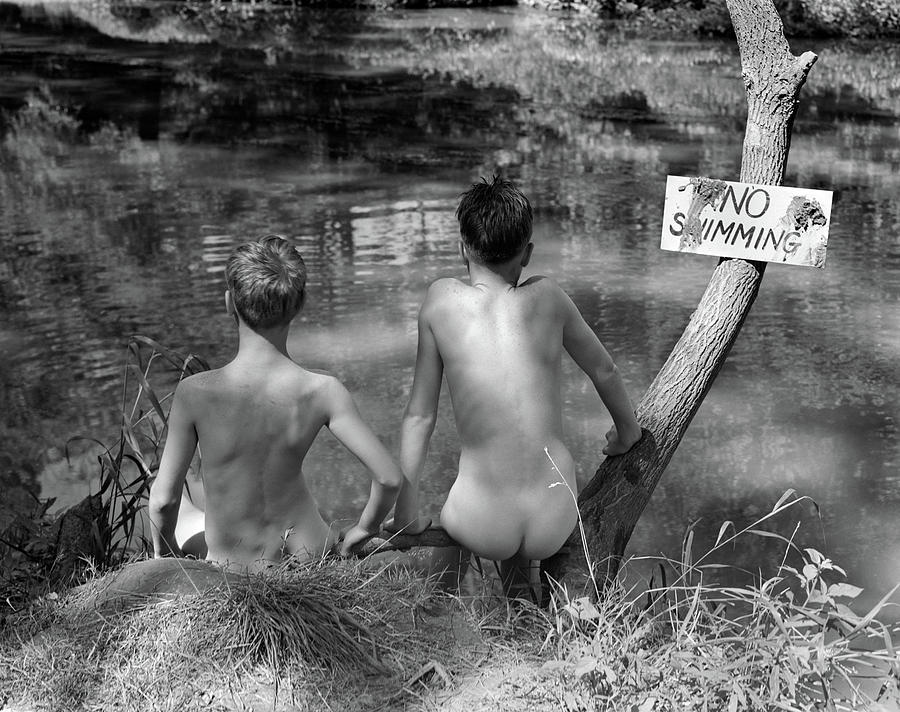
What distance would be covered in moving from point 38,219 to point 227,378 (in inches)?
214

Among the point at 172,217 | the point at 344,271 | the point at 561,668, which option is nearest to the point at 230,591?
the point at 561,668

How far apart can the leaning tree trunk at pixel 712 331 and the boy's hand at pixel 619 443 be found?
3 cm

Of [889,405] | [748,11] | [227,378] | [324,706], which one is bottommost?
[889,405]

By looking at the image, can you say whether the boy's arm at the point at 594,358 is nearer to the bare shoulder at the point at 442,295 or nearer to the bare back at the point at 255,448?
the bare shoulder at the point at 442,295

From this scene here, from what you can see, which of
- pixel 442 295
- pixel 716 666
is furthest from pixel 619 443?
pixel 716 666

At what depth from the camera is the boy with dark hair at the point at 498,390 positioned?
2.52 metres

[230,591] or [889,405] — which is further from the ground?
[230,591]

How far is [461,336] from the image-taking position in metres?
2.52

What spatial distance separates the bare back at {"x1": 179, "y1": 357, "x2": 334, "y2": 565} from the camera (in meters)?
2.42

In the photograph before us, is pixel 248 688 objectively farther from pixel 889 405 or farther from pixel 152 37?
pixel 152 37

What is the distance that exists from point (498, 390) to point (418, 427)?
0.21m

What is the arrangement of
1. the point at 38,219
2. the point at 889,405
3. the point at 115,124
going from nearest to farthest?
the point at 889,405
the point at 38,219
the point at 115,124

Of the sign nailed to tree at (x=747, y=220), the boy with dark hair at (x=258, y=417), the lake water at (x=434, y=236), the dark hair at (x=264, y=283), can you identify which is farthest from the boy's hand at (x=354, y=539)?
the lake water at (x=434, y=236)

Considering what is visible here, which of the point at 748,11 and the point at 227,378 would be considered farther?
the point at 748,11
